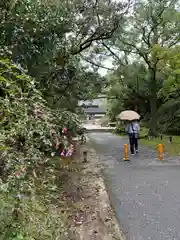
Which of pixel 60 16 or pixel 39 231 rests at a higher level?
pixel 60 16

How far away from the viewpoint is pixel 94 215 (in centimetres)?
394

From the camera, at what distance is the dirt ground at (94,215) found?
3.30 m

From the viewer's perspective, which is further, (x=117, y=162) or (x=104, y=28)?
(x=104, y=28)

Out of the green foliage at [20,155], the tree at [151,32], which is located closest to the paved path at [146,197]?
the green foliage at [20,155]

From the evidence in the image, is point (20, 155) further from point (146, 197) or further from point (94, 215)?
point (146, 197)

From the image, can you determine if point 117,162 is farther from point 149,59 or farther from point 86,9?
point 149,59

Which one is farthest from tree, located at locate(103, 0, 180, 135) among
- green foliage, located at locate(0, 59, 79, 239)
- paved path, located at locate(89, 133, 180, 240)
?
green foliage, located at locate(0, 59, 79, 239)

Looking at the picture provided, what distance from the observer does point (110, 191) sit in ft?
17.3

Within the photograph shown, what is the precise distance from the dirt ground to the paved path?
6.1 inches

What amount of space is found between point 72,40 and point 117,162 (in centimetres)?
431

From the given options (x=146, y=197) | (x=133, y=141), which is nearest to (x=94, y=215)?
(x=146, y=197)

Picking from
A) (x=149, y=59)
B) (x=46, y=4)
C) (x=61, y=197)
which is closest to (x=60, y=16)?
(x=46, y=4)

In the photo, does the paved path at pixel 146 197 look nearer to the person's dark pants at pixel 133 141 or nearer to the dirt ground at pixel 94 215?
the dirt ground at pixel 94 215

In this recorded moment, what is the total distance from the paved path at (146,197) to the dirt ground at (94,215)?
155mm
